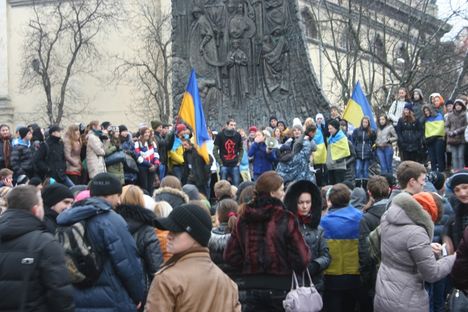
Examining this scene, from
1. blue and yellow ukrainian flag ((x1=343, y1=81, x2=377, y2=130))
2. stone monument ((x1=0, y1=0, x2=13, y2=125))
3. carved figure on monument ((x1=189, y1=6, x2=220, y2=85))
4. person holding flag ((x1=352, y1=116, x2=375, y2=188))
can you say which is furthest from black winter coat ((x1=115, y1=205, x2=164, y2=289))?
stone monument ((x1=0, y1=0, x2=13, y2=125))

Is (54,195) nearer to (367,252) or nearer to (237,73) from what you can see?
(367,252)

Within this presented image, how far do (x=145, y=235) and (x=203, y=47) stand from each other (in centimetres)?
1475

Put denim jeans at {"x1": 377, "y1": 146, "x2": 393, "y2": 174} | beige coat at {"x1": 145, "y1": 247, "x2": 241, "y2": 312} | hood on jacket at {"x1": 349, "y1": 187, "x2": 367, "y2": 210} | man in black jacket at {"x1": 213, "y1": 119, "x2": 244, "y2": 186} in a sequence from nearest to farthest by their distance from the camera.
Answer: beige coat at {"x1": 145, "y1": 247, "x2": 241, "y2": 312}, hood on jacket at {"x1": 349, "y1": 187, "x2": 367, "y2": 210}, man in black jacket at {"x1": 213, "y1": 119, "x2": 244, "y2": 186}, denim jeans at {"x1": 377, "y1": 146, "x2": 393, "y2": 174}

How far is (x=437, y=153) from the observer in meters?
17.7

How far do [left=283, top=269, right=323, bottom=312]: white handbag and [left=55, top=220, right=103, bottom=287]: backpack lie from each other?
1.61m

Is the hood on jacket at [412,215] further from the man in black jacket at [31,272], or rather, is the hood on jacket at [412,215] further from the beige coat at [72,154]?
the beige coat at [72,154]

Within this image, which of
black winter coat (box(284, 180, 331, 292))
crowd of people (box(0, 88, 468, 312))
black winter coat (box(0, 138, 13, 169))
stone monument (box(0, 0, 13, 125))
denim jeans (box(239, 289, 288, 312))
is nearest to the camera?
crowd of people (box(0, 88, 468, 312))

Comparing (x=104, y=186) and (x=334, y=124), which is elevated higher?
(x=334, y=124)

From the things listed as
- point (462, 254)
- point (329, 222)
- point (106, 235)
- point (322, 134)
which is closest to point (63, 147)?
point (322, 134)

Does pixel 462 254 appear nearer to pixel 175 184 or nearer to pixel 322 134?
pixel 175 184

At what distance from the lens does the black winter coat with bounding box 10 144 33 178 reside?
50.5ft

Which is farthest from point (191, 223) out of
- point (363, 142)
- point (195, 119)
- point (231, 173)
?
point (363, 142)

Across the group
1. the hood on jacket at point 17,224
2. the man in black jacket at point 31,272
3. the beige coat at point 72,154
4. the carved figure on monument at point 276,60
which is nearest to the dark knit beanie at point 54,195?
the hood on jacket at point 17,224

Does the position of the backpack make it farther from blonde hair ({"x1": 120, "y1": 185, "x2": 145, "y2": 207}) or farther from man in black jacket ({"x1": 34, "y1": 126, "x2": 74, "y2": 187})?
man in black jacket ({"x1": 34, "y1": 126, "x2": 74, "y2": 187})
